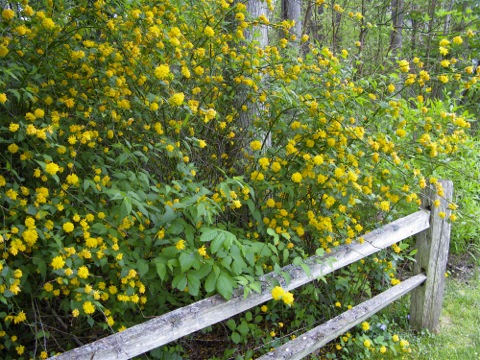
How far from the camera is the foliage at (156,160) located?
1924mm

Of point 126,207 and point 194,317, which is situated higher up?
point 126,207

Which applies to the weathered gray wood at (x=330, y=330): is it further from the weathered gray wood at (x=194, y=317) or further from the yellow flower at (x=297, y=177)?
the yellow flower at (x=297, y=177)

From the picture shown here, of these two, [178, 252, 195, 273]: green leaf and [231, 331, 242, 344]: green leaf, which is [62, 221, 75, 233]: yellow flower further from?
[231, 331, 242, 344]: green leaf

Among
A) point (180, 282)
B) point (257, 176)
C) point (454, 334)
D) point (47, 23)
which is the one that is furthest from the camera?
point (454, 334)

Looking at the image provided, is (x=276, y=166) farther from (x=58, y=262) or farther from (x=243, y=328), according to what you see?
(x=58, y=262)

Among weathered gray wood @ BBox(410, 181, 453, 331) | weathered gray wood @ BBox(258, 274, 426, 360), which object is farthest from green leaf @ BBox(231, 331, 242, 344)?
weathered gray wood @ BBox(410, 181, 453, 331)

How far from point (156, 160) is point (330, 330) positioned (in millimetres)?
1559

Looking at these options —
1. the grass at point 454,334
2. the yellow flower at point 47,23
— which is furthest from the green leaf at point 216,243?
the grass at point 454,334

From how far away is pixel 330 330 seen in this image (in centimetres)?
260

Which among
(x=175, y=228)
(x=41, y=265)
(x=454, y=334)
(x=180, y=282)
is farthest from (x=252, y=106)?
(x=454, y=334)

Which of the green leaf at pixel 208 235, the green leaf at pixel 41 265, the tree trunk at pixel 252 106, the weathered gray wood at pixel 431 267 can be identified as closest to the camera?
the green leaf at pixel 208 235

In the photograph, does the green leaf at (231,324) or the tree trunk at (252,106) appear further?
the tree trunk at (252,106)

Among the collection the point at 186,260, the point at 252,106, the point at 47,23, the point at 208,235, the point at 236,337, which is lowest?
the point at 236,337

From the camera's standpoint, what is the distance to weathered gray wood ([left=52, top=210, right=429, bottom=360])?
64.9 inches
